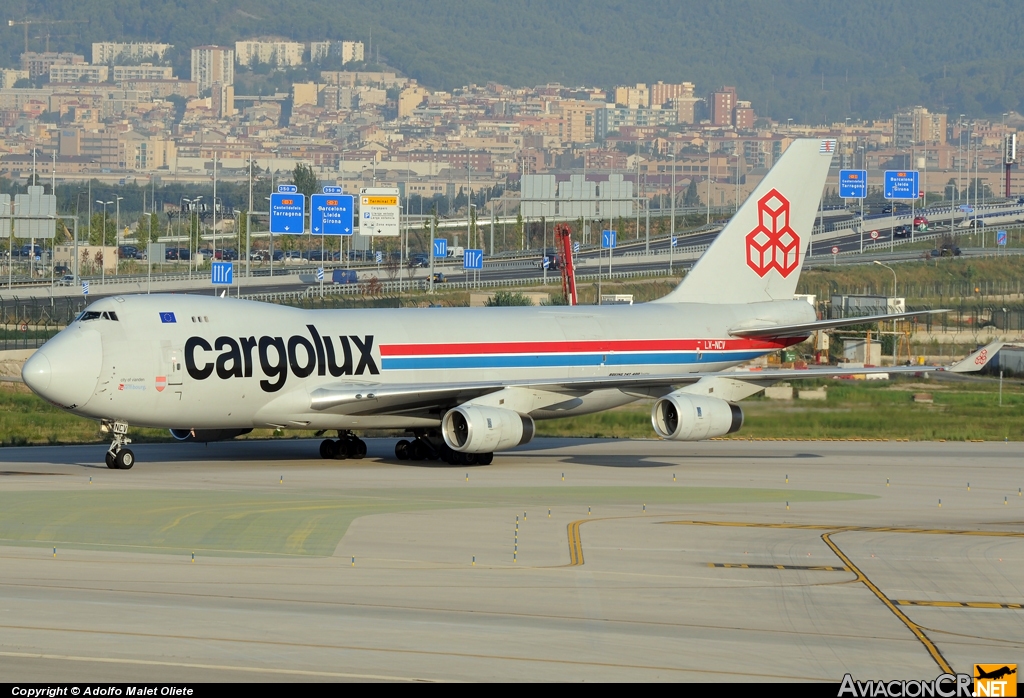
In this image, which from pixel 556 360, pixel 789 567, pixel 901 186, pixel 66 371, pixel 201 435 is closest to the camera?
pixel 789 567

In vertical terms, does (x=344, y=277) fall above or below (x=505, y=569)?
above

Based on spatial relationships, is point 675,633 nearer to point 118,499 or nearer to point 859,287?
point 118,499

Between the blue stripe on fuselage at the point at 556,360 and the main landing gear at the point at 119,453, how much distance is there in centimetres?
746

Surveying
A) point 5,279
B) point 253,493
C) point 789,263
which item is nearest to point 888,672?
point 253,493

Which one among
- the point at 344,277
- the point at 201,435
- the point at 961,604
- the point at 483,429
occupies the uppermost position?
the point at 344,277

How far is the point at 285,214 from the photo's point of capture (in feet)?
467

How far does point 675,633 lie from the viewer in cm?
2180

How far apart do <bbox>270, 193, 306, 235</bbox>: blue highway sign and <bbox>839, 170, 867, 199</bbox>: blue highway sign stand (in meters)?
72.3

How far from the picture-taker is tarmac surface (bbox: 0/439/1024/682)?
1998 cm

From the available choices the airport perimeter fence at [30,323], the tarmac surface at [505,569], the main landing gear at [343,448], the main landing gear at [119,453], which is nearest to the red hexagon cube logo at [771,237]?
the tarmac surface at [505,569]

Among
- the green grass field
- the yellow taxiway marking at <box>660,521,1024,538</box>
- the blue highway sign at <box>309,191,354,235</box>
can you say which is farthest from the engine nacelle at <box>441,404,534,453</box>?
the blue highway sign at <box>309,191,354,235</box>

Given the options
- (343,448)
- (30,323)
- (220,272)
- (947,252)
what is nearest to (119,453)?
(343,448)

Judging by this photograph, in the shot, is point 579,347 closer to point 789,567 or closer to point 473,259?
point 789,567

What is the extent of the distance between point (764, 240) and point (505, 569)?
2649 centimetres
